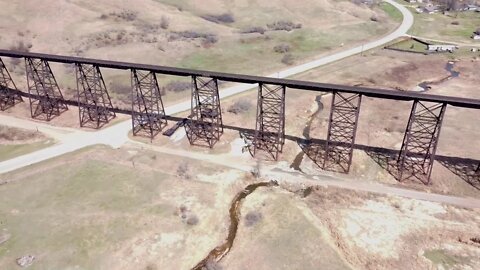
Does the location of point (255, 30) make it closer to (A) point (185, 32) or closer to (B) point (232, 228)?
(A) point (185, 32)

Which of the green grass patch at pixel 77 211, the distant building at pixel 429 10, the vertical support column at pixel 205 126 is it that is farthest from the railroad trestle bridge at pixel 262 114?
the distant building at pixel 429 10

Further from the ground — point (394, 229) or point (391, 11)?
point (391, 11)

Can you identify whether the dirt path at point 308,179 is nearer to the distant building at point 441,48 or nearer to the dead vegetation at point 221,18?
the distant building at point 441,48

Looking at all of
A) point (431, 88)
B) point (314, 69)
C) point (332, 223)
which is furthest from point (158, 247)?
point (431, 88)

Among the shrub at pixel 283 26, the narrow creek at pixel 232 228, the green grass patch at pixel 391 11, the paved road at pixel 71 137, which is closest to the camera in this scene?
the narrow creek at pixel 232 228

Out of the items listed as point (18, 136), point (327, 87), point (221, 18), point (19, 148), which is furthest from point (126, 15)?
point (327, 87)
